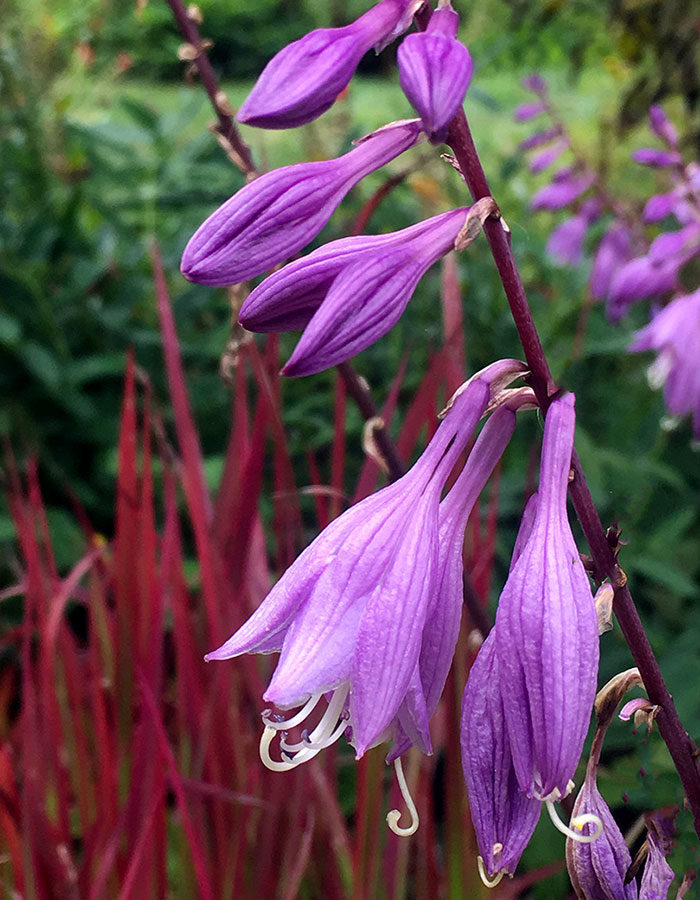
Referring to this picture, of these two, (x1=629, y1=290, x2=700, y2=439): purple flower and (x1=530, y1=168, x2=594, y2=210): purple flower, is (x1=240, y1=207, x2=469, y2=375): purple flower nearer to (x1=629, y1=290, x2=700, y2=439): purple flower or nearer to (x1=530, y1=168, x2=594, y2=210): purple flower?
(x1=629, y1=290, x2=700, y2=439): purple flower

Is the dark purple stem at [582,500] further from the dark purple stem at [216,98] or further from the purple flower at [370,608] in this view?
the dark purple stem at [216,98]

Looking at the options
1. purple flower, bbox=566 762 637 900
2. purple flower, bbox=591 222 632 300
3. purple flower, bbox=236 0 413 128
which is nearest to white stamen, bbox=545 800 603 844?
purple flower, bbox=566 762 637 900

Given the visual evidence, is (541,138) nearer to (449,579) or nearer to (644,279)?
(644,279)

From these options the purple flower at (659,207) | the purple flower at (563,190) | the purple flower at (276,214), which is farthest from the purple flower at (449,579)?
the purple flower at (563,190)

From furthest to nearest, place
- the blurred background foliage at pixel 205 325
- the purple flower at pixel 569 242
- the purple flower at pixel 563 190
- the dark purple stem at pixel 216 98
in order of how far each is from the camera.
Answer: the purple flower at pixel 569 242, the purple flower at pixel 563 190, the blurred background foliage at pixel 205 325, the dark purple stem at pixel 216 98

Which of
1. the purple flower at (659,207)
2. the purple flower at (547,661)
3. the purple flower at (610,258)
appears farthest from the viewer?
the purple flower at (610,258)

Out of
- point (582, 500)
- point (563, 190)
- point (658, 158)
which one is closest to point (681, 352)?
point (658, 158)

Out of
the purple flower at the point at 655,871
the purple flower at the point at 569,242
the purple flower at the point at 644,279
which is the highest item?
the purple flower at the point at 569,242
